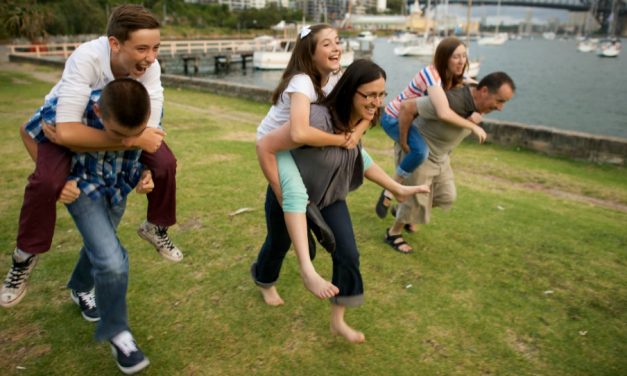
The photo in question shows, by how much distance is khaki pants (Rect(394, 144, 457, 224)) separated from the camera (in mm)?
4234

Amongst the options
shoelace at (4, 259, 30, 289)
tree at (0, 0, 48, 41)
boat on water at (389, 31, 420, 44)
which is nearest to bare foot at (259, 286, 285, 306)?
shoelace at (4, 259, 30, 289)

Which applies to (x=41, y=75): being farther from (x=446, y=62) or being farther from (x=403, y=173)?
(x=446, y=62)

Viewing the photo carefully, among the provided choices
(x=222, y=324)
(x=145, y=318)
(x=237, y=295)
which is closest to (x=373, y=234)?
(x=237, y=295)

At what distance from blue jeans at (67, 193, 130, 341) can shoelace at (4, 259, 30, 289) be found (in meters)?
0.36

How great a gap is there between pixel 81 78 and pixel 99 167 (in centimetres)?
47

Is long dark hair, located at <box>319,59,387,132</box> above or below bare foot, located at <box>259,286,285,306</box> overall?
above

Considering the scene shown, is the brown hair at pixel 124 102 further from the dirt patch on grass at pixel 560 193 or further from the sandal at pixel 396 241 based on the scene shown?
the dirt patch on grass at pixel 560 193

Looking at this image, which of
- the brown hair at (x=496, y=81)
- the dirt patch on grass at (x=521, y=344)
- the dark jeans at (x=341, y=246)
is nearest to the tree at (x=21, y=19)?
the dark jeans at (x=341, y=246)

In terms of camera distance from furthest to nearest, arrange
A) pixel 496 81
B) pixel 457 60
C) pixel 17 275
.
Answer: pixel 457 60 < pixel 496 81 < pixel 17 275

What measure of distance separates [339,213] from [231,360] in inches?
42.0

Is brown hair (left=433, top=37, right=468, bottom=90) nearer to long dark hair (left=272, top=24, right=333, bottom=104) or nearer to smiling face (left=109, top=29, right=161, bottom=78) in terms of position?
long dark hair (left=272, top=24, right=333, bottom=104)

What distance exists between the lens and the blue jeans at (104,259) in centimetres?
239

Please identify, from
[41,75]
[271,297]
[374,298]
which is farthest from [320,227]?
[41,75]

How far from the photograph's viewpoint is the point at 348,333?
9.56 feet
